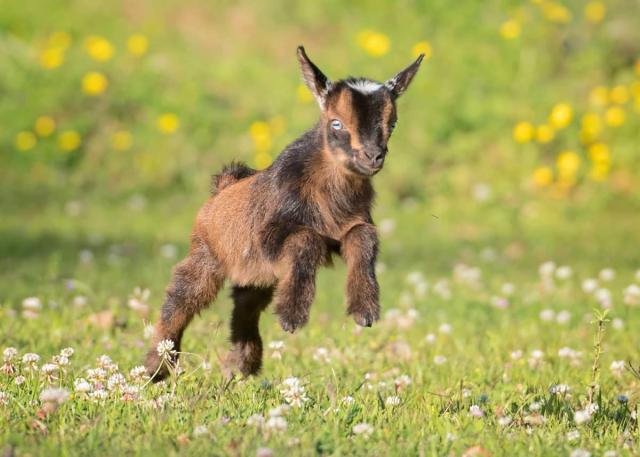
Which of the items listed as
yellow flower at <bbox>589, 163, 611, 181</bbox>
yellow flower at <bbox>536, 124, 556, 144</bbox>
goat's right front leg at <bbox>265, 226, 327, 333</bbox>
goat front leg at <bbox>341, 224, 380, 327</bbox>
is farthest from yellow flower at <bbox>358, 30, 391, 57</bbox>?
goat's right front leg at <bbox>265, 226, 327, 333</bbox>

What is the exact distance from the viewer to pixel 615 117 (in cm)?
1302

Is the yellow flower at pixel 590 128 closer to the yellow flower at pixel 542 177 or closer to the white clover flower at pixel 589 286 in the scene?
the yellow flower at pixel 542 177

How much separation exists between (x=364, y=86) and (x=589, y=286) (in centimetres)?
424

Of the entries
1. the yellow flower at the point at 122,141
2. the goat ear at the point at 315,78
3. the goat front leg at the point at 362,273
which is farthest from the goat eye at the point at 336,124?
the yellow flower at the point at 122,141

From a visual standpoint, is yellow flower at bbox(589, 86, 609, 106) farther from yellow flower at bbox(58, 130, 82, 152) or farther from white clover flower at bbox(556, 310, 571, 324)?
yellow flower at bbox(58, 130, 82, 152)

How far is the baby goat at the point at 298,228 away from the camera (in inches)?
206

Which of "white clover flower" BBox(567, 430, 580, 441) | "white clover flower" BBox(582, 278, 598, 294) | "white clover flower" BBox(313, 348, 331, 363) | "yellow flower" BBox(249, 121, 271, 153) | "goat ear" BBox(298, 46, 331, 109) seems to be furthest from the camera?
"yellow flower" BBox(249, 121, 271, 153)

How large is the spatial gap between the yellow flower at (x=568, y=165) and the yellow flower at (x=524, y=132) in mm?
486

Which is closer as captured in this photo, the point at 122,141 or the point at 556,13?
the point at 122,141

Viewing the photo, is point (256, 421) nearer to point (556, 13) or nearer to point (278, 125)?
point (278, 125)

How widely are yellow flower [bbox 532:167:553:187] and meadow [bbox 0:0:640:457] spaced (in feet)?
0.10

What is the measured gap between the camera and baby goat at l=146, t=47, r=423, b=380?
5230 mm

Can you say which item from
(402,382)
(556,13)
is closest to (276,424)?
(402,382)

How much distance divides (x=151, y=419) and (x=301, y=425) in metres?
0.63
